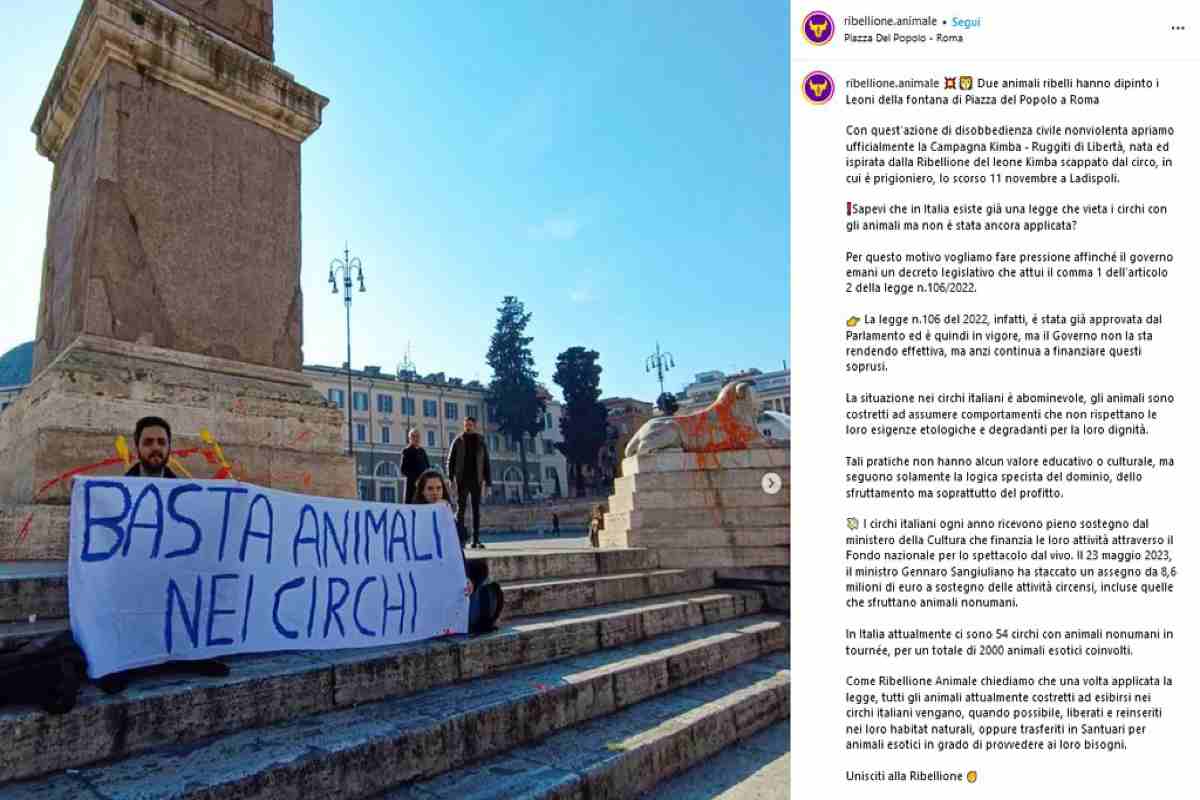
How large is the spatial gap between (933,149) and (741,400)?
20.8 feet

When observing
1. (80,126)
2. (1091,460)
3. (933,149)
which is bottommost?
(1091,460)

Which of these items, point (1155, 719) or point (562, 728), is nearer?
point (1155, 719)

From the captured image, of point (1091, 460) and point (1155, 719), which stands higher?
point (1091, 460)

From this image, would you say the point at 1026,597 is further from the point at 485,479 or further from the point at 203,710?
the point at 485,479

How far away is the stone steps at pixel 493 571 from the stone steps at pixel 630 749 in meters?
1.59

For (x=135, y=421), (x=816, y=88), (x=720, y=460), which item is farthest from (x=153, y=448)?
(x=720, y=460)

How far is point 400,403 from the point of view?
71.4 m

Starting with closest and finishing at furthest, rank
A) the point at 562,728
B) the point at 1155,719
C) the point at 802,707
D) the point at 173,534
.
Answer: the point at 1155,719 → the point at 802,707 → the point at 173,534 → the point at 562,728

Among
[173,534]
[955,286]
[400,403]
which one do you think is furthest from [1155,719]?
[400,403]

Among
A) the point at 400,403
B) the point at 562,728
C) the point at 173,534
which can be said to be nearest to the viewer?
the point at 173,534

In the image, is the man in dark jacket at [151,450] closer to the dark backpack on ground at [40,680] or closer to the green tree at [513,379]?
the dark backpack on ground at [40,680]

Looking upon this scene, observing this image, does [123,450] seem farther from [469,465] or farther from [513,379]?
[513,379]

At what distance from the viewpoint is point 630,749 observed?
3.49m

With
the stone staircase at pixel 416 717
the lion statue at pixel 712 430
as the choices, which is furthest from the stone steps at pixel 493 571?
the lion statue at pixel 712 430
